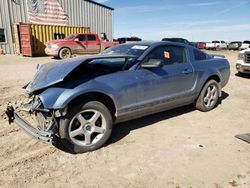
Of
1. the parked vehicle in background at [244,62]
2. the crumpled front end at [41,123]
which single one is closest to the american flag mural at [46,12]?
the parked vehicle in background at [244,62]

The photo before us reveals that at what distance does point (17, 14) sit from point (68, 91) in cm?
1944

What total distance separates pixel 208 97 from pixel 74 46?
40.7 ft

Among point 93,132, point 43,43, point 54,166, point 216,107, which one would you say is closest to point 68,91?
point 93,132

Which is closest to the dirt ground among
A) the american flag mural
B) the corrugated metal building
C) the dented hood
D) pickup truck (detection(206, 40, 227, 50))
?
the dented hood

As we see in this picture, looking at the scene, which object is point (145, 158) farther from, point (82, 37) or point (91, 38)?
point (91, 38)

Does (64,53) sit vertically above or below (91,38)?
below

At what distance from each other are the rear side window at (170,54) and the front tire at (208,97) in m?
0.90

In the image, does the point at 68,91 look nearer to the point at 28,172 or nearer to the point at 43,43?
the point at 28,172

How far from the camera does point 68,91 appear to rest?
3.31 m

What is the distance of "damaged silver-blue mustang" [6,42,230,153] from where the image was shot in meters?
3.34

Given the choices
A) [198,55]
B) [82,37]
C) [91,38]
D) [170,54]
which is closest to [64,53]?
[82,37]

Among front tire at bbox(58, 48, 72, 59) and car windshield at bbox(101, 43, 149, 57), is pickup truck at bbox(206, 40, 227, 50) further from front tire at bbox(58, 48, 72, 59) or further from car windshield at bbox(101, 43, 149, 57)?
car windshield at bbox(101, 43, 149, 57)

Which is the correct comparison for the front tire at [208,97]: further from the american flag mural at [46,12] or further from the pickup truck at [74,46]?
the american flag mural at [46,12]

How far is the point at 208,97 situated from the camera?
553 centimetres
